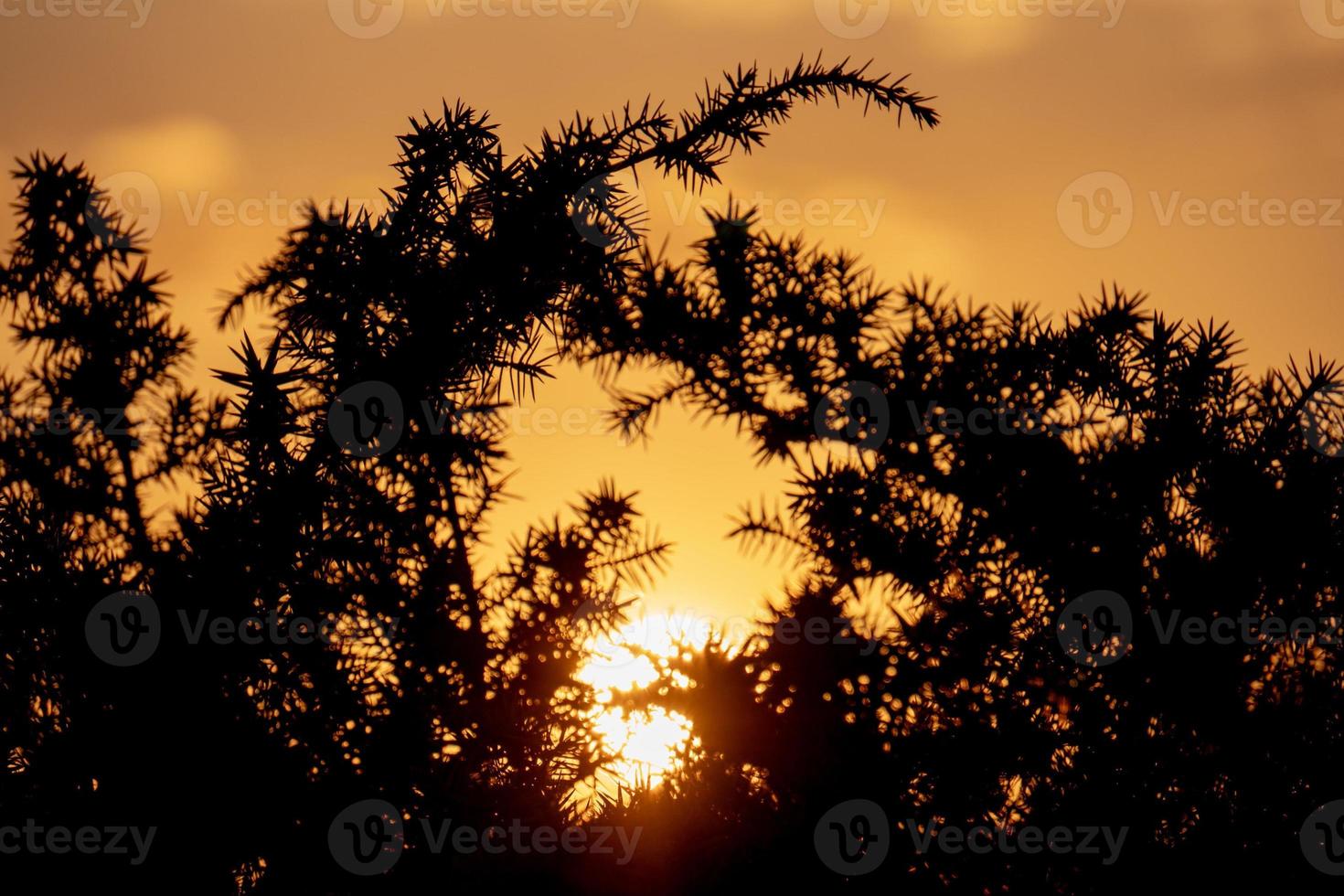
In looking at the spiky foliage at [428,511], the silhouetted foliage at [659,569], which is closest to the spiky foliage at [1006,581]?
the silhouetted foliage at [659,569]

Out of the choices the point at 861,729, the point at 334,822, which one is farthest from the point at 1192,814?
the point at 334,822

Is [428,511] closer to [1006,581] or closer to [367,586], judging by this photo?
[367,586]

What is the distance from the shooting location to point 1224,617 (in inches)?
75.3

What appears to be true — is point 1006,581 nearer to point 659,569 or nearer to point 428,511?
point 659,569

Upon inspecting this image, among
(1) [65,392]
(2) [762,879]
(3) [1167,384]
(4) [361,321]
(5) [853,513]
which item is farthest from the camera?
(1) [65,392]

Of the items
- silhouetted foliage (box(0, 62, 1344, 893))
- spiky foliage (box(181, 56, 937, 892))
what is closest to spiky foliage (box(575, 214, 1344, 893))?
silhouetted foliage (box(0, 62, 1344, 893))

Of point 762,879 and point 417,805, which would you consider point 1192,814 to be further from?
point 417,805

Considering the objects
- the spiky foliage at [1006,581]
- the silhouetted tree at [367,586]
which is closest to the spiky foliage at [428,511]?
the silhouetted tree at [367,586]

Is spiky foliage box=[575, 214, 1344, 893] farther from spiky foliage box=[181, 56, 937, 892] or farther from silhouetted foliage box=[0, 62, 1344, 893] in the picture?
spiky foliage box=[181, 56, 937, 892]

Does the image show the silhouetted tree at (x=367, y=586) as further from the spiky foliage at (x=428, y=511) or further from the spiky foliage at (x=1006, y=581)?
the spiky foliage at (x=1006, y=581)

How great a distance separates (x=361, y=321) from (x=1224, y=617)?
1669mm

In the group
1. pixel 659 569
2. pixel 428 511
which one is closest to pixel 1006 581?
pixel 659 569

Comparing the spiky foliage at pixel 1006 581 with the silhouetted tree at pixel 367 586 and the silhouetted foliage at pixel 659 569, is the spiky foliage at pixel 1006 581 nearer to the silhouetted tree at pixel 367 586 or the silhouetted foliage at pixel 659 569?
the silhouetted foliage at pixel 659 569

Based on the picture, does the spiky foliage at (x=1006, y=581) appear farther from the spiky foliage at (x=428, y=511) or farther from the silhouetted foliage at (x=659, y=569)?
the spiky foliage at (x=428, y=511)
